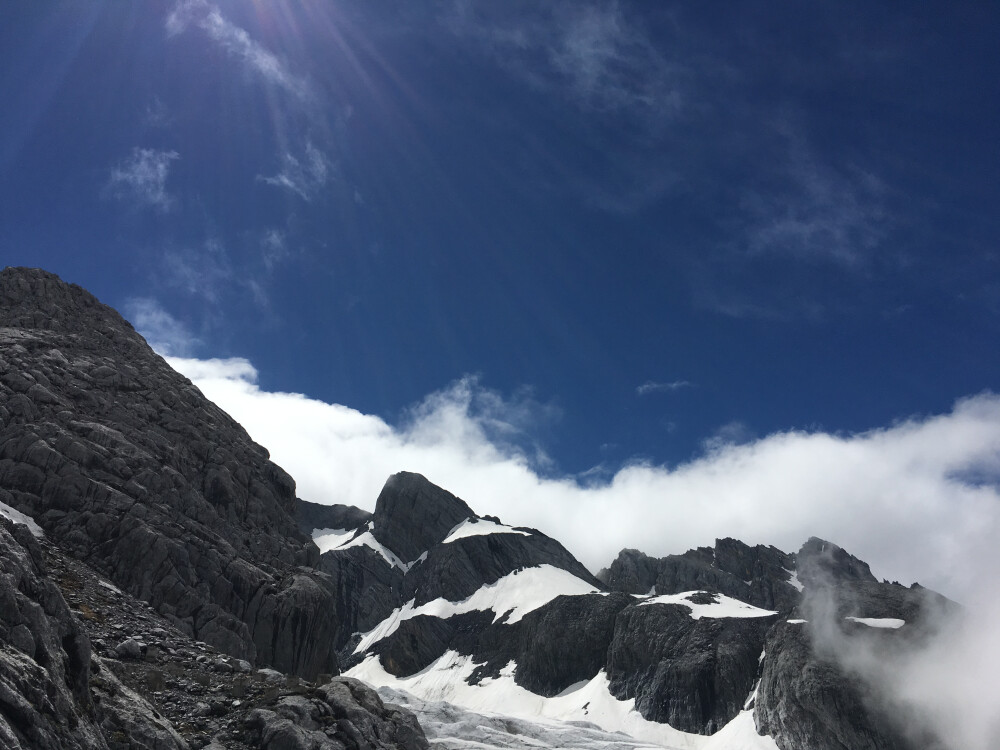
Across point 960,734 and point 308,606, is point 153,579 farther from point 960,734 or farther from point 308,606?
point 960,734

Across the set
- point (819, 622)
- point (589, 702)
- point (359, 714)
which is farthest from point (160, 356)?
point (819, 622)

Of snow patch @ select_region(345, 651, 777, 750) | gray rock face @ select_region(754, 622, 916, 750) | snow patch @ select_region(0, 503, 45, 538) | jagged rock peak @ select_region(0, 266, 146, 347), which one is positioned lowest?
snow patch @ select_region(345, 651, 777, 750)

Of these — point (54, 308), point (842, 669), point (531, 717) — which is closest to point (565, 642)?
point (531, 717)

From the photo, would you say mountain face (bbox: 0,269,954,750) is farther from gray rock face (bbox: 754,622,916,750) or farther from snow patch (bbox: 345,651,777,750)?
snow patch (bbox: 345,651,777,750)

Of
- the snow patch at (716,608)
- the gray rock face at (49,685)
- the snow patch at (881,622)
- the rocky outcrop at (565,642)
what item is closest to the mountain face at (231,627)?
the gray rock face at (49,685)

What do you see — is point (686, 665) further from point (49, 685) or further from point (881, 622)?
point (49, 685)

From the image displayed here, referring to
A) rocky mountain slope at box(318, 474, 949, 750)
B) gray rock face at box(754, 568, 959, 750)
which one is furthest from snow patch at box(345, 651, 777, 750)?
gray rock face at box(754, 568, 959, 750)

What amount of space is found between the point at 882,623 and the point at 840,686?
1883 centimetres

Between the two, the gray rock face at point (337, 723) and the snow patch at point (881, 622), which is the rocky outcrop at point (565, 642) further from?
the gray rock face at point (337, 723)

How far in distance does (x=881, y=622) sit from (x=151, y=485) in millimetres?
125635

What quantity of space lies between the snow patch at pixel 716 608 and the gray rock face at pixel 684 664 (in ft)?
9.23

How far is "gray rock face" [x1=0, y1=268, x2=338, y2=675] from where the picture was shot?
2480 inches

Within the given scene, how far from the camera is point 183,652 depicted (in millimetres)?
43969

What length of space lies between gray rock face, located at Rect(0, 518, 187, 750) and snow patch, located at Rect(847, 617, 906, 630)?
5163 inches
